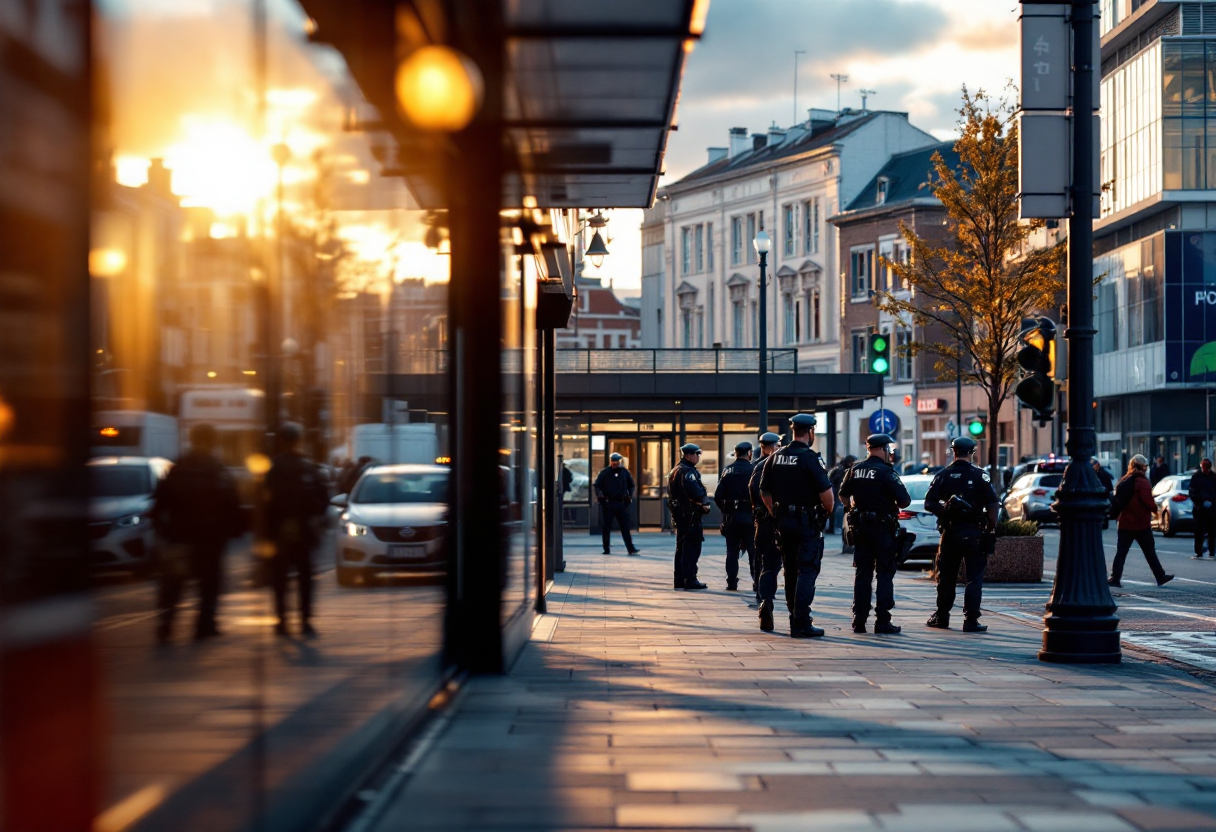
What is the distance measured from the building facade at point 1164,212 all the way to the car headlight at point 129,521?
175 ft

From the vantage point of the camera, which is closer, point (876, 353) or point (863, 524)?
point (863, 524)

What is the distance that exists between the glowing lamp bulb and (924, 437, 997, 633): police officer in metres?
6.74

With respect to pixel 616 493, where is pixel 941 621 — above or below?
below

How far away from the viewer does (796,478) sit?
14.1 m

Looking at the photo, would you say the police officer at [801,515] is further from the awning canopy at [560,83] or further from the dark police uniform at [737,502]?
the dark police uniform at [737,502]

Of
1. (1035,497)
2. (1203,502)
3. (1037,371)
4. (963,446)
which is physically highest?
(1037,371)

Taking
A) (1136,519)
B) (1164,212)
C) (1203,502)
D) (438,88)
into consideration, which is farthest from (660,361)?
(438,88)

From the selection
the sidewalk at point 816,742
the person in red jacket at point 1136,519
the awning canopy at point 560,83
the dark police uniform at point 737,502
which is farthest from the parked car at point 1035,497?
the awning canopy at point 560,83

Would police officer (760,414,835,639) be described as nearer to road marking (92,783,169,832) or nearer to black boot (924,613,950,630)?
black boot (924,613,950,630)

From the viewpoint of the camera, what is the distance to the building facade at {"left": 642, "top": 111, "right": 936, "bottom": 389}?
80.8 m

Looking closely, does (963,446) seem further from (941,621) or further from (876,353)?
(876,353)

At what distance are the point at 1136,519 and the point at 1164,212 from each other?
121 ft

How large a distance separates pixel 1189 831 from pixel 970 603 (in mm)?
8589

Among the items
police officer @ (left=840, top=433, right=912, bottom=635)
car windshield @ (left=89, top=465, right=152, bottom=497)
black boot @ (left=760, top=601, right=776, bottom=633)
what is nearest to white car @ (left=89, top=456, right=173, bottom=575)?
car windshield @ (left=89, top=465, right=152, bottom=497)
